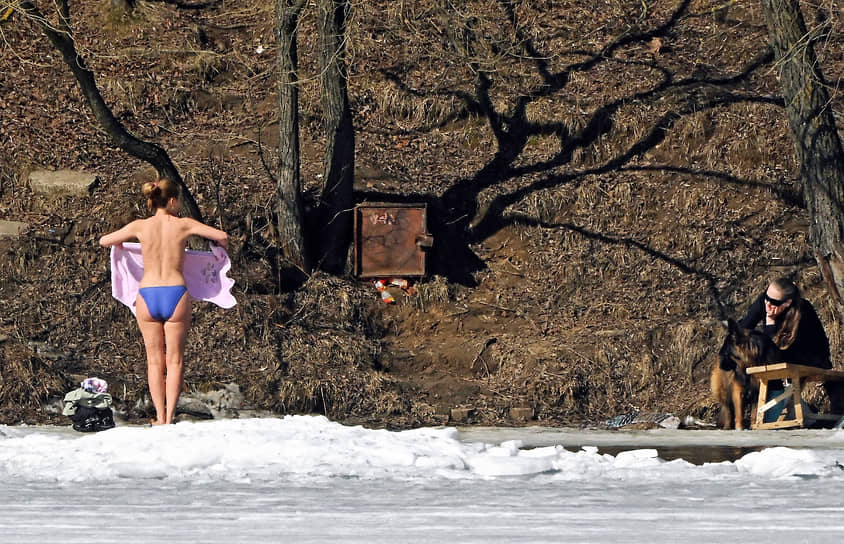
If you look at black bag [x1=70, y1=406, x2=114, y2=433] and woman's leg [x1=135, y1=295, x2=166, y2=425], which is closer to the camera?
woman's leg [x1=135, y1=295, x2=166, y2=425]

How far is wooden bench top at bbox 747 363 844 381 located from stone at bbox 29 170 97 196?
383 inches

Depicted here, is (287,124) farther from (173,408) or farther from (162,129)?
(173,408)

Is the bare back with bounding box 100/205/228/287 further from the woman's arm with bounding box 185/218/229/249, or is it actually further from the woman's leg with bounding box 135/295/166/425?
the woman's leg with bounding box 135/295/166/425

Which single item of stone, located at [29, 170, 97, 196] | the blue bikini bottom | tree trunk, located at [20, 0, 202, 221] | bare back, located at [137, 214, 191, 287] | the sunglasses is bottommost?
the sunglasses

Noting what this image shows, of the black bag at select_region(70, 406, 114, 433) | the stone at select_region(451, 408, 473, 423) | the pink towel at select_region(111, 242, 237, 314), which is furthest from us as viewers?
the stone at select_region(451, 408, 473, 423)

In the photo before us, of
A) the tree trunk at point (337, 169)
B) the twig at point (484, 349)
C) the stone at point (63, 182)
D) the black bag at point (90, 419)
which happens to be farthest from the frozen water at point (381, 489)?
the stone at point (63, 182)

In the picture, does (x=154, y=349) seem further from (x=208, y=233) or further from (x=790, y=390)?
(x=790, y=390)

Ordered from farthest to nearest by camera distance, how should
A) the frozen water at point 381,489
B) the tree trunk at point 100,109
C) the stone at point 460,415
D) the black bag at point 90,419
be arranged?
the tree trunk at point 100,109 < the stone at point 460,415 < the black bag at point 90,419 < the frozen water at point 381,489

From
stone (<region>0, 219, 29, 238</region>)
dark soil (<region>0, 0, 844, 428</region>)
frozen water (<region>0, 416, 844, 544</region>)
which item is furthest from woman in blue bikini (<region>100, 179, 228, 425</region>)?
stone (<region>0, 219, 29, 238</region>)

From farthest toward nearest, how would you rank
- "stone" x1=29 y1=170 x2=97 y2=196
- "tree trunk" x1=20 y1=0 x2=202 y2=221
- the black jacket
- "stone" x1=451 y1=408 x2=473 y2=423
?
"stone" x1=29 y1=170 x2=97 y2=196, "tree trunk" x1=20 y1=0 x2=202 y2=221, "stone" x1=451 y1=408 x2=473 y2=423, the black jacket

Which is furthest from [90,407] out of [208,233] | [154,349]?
[208,233]

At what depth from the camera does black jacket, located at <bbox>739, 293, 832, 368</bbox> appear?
12250 mm

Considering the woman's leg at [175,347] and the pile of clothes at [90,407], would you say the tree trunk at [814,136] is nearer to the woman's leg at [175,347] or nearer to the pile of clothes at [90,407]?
the woman's leg at [175,347]

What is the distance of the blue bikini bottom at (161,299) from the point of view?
9.96 m
